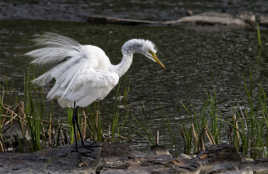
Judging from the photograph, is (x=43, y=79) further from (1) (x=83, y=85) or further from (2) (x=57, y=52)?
(1) (x=83, y=85)

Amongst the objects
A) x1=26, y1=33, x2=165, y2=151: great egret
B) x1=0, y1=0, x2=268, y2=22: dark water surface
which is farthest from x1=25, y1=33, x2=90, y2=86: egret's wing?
x1=0, y1=0, x2=268, y2=22: dark water surface

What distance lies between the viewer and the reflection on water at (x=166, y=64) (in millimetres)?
7422

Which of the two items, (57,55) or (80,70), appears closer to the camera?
(80,70)

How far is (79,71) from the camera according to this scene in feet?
16.3

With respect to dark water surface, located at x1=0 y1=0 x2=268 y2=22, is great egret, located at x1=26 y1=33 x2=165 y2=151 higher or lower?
lower

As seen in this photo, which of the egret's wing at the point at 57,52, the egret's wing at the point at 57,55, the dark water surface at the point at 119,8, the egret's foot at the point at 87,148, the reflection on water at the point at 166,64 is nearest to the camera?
the egret's foot at the point at 87,148

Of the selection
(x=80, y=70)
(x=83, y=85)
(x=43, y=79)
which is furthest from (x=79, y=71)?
(x=43, y=79)

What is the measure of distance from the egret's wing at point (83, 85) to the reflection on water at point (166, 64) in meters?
0.93

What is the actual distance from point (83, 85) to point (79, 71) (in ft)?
0.47

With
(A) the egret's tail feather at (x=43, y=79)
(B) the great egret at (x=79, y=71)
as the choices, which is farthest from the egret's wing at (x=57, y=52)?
(A) the egret's tail feather at (x=43, y=79)

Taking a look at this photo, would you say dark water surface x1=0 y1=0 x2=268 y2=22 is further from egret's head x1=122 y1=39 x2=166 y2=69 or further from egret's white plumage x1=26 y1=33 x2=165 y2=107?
egret's head x1=122 y1=39 x2=166 y2=69

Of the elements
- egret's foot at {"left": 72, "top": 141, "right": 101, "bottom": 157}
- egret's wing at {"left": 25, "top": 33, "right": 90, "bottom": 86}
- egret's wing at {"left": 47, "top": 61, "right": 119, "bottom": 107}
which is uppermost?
egret's wing at {"left": 25, "top": 33, "right": 90, "bottom": 86}

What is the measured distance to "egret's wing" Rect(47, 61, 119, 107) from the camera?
488cm

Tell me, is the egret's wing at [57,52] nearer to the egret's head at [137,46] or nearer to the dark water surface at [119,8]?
the egret's head at [137,46]
